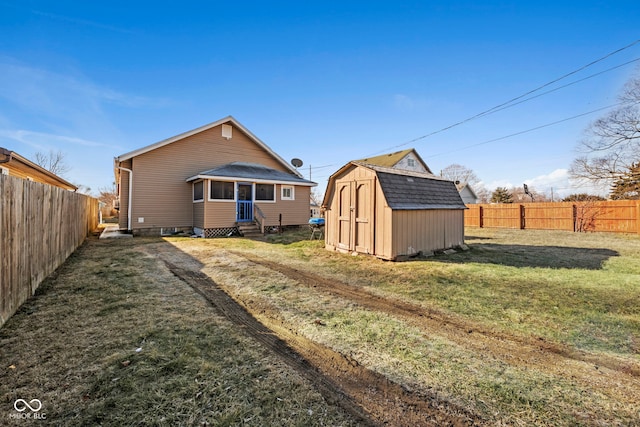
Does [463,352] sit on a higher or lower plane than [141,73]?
lower

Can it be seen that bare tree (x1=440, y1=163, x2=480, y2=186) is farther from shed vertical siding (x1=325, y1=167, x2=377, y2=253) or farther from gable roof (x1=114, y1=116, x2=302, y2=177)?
shed vertical siding (x1=325, y1=167, x2=377, y2=253)

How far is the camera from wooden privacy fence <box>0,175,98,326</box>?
337cm

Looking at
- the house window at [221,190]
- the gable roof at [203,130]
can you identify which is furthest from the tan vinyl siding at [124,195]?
the house window at [221,190]

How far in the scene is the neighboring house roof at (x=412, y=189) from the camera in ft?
25.4

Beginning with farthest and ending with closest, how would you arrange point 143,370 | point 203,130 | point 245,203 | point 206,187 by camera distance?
point 203,130
point 245,203
point 206,187
point 143,370

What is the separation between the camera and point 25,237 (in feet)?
13.4

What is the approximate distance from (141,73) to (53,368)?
48.2 feet

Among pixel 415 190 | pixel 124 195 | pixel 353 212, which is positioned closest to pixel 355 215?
pixel 353 212

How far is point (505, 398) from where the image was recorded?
2.10 m

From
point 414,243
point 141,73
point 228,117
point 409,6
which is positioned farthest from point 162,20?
point 414,243

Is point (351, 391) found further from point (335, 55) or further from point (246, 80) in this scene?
point (246, 80)

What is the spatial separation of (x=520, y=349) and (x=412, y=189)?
239 inches

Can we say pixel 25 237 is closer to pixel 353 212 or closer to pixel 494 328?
pixel 494 328

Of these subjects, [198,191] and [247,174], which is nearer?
[198,191]
